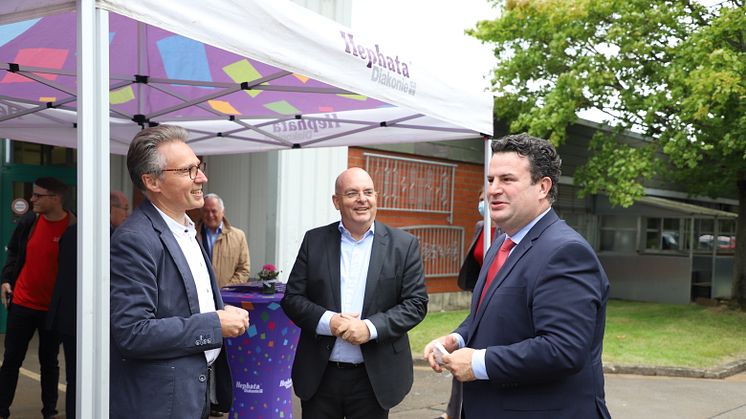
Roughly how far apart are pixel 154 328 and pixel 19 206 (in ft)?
27.4

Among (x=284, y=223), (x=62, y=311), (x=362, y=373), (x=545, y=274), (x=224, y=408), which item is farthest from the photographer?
(x=284, y=223)

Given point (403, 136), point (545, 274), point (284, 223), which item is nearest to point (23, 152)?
point (284, 223)

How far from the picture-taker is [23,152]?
388 inches

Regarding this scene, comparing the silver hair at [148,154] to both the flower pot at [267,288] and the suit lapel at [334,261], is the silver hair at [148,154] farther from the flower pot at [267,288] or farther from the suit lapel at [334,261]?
the flower pot at [267,288]

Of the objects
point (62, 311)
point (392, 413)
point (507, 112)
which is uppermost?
point (507, 112)

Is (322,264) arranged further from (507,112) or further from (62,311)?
(507,112)

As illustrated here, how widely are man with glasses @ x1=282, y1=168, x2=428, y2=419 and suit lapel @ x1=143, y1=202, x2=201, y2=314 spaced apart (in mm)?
1035

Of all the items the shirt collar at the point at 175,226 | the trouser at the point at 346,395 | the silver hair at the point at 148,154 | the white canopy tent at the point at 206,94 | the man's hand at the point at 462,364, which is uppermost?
the white canopy tent at the point at 206,94

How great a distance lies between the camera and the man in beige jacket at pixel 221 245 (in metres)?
6.74

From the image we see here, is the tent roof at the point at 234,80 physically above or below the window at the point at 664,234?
above

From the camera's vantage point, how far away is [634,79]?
13688 millimetres

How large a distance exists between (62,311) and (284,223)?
4.71m

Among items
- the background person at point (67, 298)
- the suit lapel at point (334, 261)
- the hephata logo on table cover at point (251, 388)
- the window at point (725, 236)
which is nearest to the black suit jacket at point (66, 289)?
the background person at point (67, 298)

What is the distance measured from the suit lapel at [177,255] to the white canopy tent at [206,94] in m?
0.25
